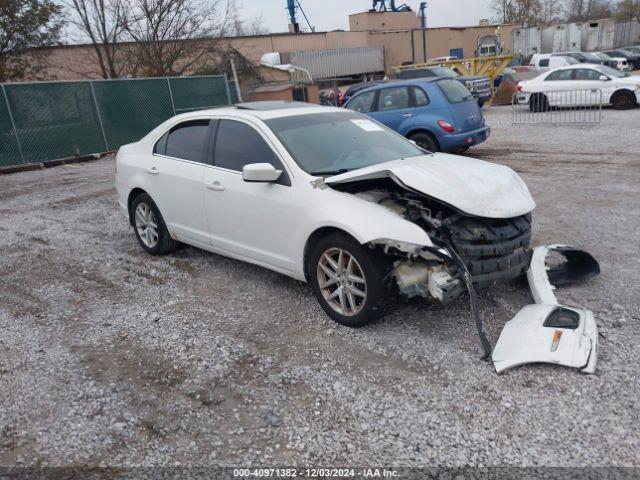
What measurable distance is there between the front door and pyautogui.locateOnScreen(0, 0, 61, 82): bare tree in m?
15.5

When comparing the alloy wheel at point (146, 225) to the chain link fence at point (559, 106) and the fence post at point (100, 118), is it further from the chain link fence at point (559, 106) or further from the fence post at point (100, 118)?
the chain link fence at point (559, 106)

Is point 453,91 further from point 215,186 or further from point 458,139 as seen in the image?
point 215,186

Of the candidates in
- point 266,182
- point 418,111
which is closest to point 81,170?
point 418,111

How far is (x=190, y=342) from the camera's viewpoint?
4074 millimetres

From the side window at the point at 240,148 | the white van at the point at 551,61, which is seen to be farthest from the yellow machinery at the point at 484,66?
the side window at the point at 240,148

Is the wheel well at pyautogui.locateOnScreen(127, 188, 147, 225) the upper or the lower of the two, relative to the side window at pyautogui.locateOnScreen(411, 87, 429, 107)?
lower

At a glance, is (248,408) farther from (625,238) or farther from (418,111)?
(418,111)

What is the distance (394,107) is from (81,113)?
900 centimetres

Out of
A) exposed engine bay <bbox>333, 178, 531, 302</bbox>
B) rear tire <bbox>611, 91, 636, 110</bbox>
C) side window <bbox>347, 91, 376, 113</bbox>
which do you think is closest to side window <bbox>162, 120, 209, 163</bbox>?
exposed engine bay <bbox>333, 178, 531, 302</bbox>

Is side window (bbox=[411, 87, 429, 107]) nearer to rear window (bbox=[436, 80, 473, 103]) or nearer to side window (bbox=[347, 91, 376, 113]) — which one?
rear window (bbox=[436, 80, 473, 103])

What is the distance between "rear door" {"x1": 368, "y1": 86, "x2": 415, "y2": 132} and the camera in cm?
1087

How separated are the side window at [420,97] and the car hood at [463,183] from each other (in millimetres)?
6722

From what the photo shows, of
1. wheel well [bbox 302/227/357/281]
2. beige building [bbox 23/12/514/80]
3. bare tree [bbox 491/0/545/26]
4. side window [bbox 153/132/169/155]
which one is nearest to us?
wheel well [bbox 302/227/357/281]

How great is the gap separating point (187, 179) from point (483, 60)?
66.5 feet
